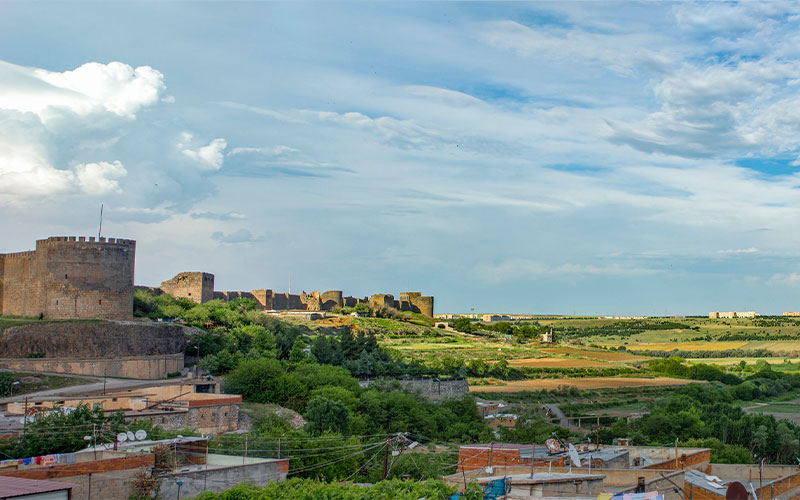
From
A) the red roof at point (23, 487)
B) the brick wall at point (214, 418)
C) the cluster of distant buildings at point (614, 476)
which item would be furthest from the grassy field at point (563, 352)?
the red roof at point (23, 487)

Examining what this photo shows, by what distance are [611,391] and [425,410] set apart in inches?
902

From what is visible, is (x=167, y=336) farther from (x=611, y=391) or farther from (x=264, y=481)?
(x=611, y=391)

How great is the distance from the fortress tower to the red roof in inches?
901

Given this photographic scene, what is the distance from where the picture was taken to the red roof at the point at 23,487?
440 inches

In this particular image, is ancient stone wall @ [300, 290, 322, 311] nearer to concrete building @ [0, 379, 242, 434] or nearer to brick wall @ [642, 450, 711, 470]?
concrete building @ [0, 379, 242, 434]

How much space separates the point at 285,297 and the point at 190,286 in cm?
2674

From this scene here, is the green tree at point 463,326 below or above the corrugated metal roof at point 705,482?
above

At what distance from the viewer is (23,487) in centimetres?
1167

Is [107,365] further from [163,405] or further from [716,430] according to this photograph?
[716,430]

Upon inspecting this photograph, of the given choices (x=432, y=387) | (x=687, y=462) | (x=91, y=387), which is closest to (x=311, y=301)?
(x=432, y=387)

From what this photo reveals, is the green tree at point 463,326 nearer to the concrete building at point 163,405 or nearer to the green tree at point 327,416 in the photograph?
the green tree at point 327,416

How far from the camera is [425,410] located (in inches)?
1398

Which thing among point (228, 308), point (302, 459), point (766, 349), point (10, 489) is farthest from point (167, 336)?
point (766, 349)

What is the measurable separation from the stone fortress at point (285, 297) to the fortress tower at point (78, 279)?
13.4 metres
